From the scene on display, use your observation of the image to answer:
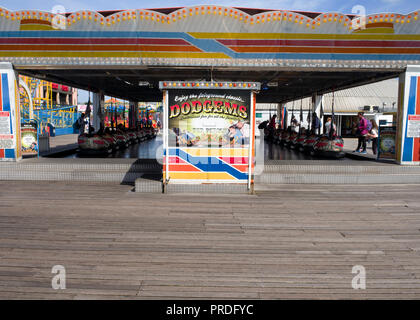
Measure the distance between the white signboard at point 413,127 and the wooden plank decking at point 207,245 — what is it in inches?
112

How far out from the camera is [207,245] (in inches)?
148

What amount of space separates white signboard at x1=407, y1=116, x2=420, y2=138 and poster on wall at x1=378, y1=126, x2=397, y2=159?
488mm

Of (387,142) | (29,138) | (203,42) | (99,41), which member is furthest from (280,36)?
(29,138)

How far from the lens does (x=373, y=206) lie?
563cm

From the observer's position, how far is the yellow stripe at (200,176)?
6.59m

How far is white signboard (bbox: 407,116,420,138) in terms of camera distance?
8.26m

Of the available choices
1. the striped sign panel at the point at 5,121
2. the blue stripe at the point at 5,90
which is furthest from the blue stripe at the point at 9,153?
the blue stripe at the point at 5,90

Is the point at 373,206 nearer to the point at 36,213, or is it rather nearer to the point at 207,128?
the point at 207,128

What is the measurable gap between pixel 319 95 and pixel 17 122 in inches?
501

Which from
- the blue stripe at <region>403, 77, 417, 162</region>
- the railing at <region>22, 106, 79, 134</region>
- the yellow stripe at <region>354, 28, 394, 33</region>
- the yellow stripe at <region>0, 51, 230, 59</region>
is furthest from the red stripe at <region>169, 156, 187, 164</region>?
the railing at <region>22, 106, 79, 134</region>

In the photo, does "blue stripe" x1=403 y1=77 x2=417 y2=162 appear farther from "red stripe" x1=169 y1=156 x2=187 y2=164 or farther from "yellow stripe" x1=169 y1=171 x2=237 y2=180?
"red stripe" x1=169 y1=156 x2=187 y2=164

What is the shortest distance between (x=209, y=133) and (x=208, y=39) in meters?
2.82

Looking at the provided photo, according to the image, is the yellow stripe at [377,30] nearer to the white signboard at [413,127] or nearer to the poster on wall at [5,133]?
the white signboard at [413,127]
